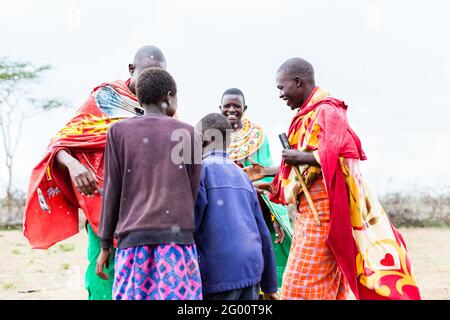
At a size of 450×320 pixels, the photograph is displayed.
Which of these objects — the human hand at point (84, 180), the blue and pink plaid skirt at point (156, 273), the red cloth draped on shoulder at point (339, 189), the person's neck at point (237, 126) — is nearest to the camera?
the blue and pink plaid skirt at point (156, 273)

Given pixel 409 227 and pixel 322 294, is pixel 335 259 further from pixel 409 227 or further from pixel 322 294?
pixel 409 227

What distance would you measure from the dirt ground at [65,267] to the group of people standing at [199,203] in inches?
130

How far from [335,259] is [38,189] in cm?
197

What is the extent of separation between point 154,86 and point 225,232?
0.85m

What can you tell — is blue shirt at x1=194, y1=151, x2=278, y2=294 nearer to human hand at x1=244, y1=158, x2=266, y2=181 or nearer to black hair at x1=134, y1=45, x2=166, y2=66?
black hair at x1=134, y1=45, x2=166, y2=66

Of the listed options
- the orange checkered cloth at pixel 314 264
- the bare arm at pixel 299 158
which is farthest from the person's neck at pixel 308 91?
the orange checkered cloth at pixel 314 264

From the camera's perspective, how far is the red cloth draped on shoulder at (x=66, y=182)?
3.44 meters

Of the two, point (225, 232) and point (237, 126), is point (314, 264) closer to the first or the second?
point (225, 232)

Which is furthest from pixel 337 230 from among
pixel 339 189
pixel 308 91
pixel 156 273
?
pixel 156 273

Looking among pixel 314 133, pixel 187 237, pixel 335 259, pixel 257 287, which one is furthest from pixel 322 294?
pixel 187 237

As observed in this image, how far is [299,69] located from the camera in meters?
3.95

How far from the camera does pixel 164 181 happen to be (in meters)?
2.66

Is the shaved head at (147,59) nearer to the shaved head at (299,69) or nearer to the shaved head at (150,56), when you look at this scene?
the shaved head at (150,56)

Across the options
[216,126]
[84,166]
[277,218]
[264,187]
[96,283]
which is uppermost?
[216,126]
